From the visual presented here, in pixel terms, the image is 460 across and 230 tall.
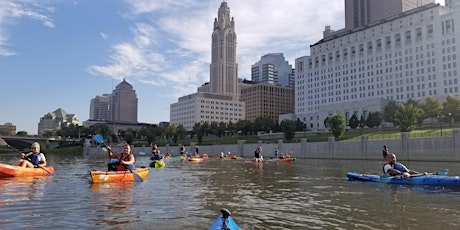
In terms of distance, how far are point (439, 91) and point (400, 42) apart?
28496 mm

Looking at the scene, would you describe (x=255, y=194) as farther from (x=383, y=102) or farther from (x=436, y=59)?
(x=436, y=59)

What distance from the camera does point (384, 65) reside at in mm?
160375

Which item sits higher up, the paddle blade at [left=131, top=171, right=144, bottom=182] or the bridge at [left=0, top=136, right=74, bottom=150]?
the bridge at [left=0, top=136, right=74, bottom=150]

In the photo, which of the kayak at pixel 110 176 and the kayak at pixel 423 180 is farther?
the kayak at pixel 110 176

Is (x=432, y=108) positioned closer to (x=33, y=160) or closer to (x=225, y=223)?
(x=33, y=160)

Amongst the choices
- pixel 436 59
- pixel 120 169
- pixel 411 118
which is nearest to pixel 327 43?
pixel 436 59

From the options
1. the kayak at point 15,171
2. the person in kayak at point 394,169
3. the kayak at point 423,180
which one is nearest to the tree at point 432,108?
the person in kayak at point 394,169

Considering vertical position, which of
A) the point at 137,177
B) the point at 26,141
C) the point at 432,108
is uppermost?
the point at 432,108

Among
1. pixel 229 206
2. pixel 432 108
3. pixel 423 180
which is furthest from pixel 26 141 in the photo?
pixel 423 180

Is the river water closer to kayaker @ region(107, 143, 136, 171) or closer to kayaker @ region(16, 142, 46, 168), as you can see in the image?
kayaker @ region(107, 143, 136, 171)

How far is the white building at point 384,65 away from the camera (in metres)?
139

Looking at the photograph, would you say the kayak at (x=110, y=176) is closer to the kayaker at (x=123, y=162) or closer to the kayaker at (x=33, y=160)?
the kayaker at (x=123, y=162)

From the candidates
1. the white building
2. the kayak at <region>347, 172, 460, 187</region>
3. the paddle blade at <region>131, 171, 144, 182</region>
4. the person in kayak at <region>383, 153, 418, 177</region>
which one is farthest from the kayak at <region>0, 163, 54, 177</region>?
the white building

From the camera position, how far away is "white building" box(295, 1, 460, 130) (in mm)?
139125
